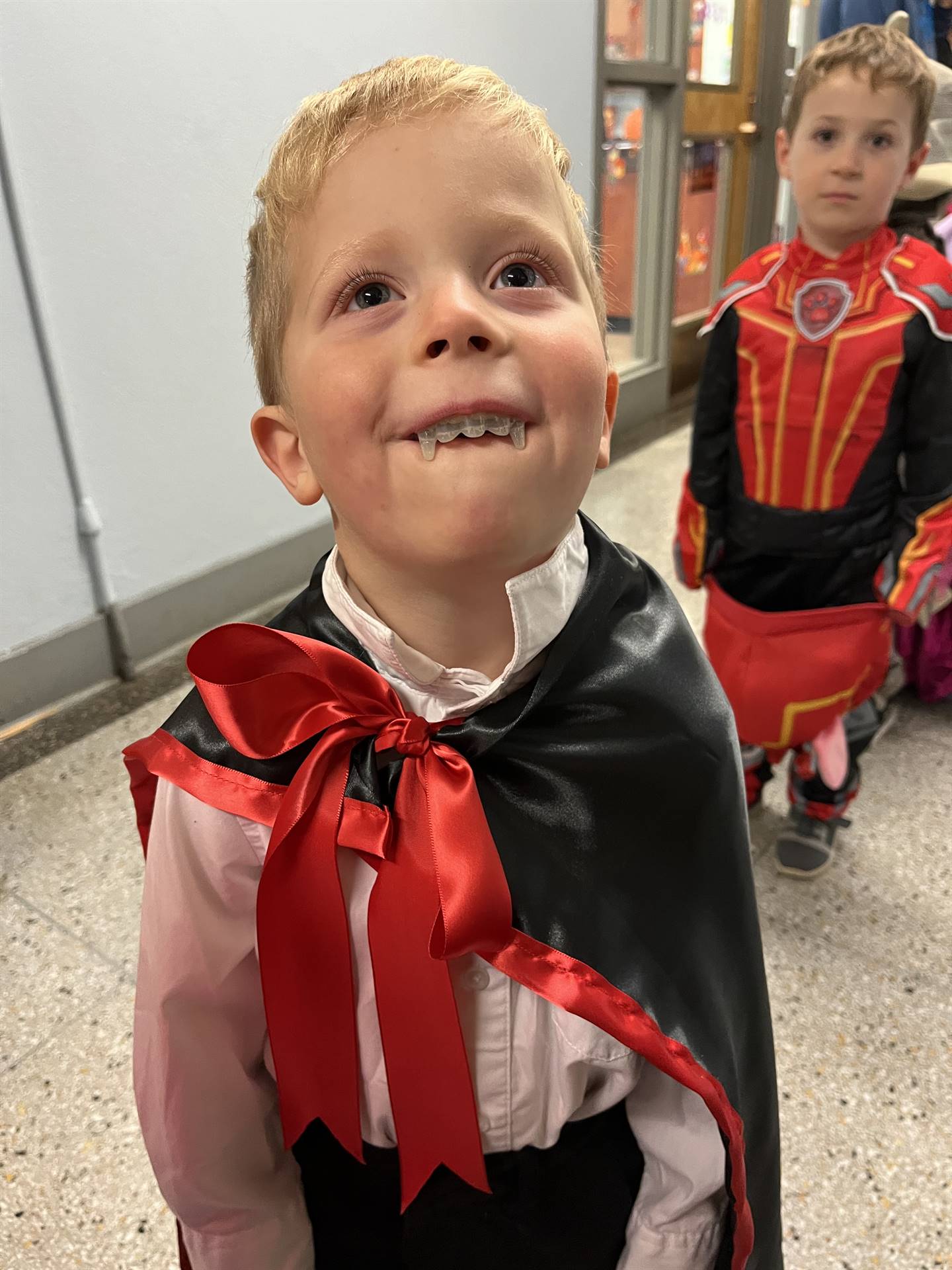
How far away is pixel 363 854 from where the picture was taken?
0.71 m

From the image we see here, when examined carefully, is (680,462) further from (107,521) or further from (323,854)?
(323,854)

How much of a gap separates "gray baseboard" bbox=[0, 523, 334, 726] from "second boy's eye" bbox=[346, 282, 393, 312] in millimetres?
1931

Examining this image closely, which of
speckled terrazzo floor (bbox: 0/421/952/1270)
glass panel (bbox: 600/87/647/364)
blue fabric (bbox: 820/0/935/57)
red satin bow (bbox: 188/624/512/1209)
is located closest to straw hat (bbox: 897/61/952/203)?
blue fabric (bbox: 820/0/935/57)

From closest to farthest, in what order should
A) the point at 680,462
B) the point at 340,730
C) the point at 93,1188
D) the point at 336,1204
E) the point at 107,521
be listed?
1. the point at 340,730
2. the point at 336,1204
3. the point at 93,1188
4. the point at 107,521
5. the point at 680,462

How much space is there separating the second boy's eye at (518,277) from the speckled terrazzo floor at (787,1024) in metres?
1.22

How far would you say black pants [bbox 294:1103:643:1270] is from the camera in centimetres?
82

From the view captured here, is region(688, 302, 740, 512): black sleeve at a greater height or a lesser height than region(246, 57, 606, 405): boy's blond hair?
lesser

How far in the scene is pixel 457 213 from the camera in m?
0.57

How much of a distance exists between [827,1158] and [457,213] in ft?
4.33

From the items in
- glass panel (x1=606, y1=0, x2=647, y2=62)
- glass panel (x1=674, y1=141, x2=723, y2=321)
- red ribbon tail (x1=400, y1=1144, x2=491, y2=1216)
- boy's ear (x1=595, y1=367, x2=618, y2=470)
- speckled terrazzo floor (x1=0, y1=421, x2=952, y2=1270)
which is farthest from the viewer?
glass panel (x1=674, y1=141, x2=723, y2=321)

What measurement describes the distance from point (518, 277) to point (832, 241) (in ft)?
3.71

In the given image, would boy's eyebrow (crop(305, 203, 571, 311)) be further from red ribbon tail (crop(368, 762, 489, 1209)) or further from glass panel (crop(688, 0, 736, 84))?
glass panel (crop(688, 0, 736, 84))

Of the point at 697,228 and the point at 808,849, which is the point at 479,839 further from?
the point at 697,228

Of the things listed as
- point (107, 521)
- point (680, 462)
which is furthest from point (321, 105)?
point (680, 462)
